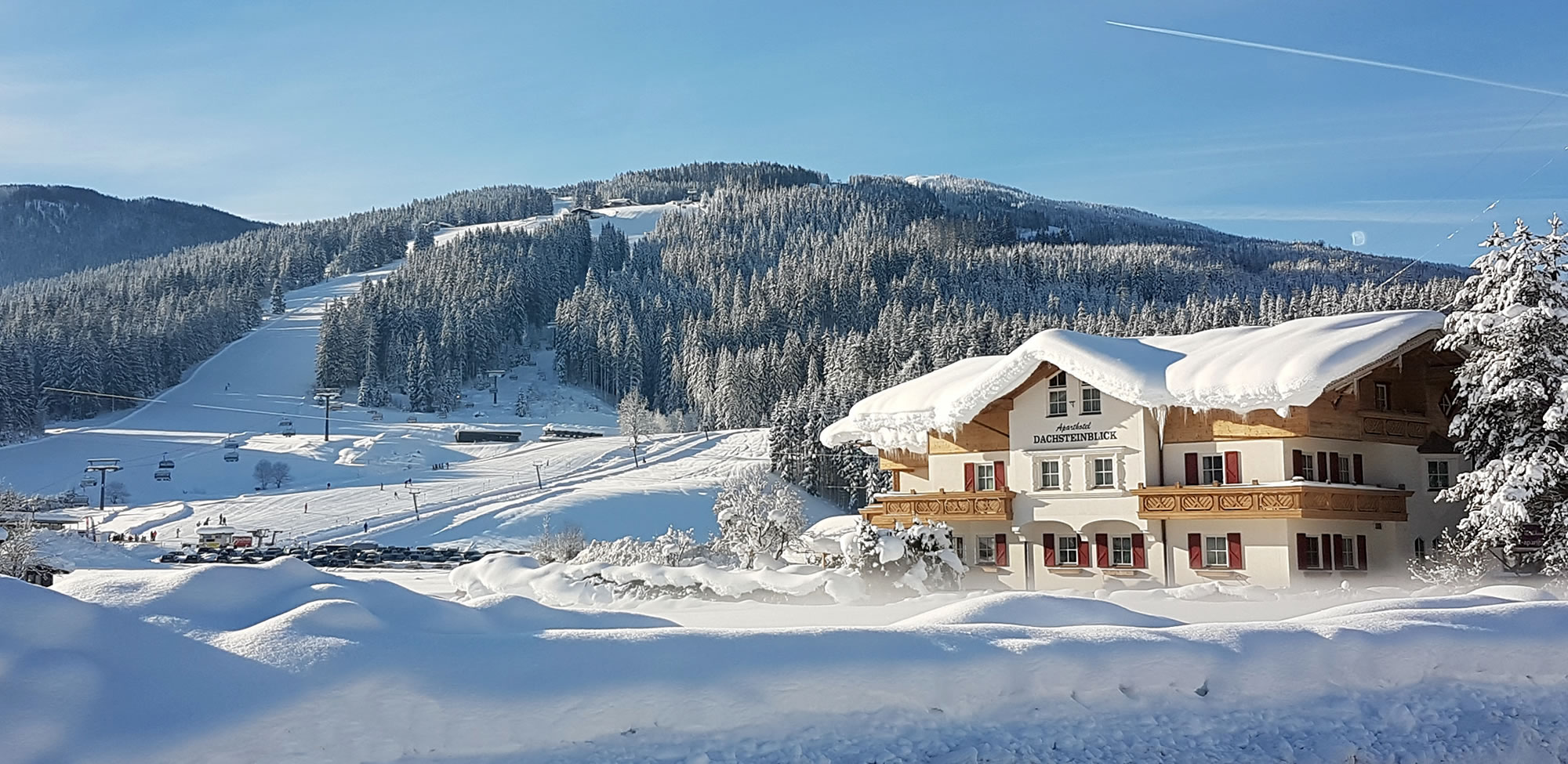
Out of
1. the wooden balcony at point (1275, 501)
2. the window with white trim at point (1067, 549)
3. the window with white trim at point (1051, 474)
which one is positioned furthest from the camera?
the window with white trim at point (1051, 474)

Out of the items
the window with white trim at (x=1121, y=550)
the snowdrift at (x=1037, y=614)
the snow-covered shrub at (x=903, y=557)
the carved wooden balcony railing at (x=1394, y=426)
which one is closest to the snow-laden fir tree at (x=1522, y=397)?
the carved wooden balcony railing at (x=1394, y=426)

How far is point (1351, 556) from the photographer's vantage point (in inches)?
1288

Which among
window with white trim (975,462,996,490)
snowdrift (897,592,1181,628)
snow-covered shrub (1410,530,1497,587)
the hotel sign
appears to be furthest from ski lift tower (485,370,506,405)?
snowdrift (897,592,1181,628)

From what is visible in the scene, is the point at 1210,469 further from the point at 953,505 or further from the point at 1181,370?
the point at 953,505

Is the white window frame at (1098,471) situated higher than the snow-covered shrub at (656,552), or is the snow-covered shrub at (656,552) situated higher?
the white window frame at (1098,471)

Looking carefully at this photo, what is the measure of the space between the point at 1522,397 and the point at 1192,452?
9024 millimetres

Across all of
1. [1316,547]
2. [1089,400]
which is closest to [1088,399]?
[1089,400]

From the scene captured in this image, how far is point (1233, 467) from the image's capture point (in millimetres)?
32750

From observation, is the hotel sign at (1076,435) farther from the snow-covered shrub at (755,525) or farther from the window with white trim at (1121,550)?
the snow-covered shrub at (755,525)

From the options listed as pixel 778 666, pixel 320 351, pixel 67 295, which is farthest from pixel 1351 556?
pixel 67 295

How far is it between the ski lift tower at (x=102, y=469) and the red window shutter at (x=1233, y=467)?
85.9 metres

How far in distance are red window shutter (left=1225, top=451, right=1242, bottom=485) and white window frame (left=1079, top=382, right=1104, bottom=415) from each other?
13.3 ft

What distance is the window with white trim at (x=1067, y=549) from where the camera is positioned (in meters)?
36.2

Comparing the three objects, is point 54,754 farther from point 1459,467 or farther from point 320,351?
point 320,351
